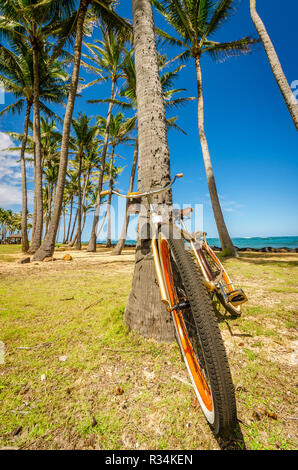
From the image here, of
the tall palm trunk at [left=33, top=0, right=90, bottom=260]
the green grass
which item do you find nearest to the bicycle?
the green grass

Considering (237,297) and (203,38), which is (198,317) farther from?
(203,38)

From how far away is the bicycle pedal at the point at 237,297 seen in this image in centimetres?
209

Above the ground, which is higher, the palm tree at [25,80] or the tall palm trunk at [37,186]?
the palm tree at [25,80]

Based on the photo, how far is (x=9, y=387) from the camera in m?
1.42

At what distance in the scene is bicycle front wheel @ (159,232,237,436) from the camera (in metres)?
1.06

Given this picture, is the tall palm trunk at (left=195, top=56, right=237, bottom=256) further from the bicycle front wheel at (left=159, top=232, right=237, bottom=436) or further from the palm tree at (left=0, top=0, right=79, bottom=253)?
the palm tree at (left=0, top=0, right=79, bottom=253)

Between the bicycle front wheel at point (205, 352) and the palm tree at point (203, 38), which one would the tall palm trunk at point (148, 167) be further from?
the palm tree at point (203, 38)

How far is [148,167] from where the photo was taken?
7.80 feet

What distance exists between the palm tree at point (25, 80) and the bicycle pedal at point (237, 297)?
509 inches

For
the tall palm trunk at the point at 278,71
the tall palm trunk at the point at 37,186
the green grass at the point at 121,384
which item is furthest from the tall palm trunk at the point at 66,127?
the tall palm trunk at the point at 278,71

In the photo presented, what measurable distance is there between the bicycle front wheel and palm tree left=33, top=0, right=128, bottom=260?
7.59 m
